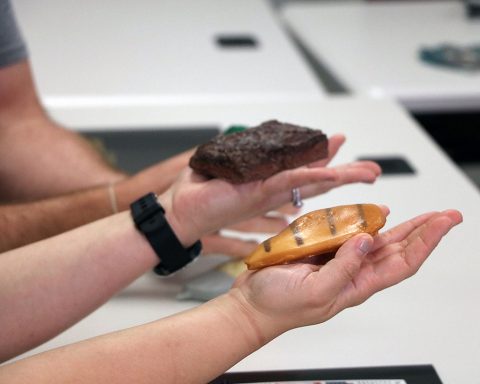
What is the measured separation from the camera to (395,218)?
1.05 m

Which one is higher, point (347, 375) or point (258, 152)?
point (258, 152)

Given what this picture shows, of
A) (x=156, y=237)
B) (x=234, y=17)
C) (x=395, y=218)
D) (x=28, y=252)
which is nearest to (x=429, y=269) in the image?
(x=395, y=218)

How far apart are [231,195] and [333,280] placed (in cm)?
26

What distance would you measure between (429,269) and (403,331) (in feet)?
0.51

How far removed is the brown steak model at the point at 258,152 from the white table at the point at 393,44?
0.84m

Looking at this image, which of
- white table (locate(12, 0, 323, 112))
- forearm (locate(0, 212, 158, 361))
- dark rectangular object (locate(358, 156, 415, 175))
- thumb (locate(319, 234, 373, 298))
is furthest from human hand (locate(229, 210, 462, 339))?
white table (locate(12, 0, 323, 112))

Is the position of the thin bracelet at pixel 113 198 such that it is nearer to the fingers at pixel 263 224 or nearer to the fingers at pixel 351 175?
the fingers at pixel 263 224

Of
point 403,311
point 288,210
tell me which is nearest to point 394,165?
point 288,210

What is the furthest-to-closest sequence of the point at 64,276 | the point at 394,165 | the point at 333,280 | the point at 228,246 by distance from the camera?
the point at 394,165
the point at 228,246
the point at 64,276
the point at 333,280

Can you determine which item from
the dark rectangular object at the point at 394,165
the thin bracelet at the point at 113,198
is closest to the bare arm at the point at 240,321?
the thin bracelet at the point at 113,198

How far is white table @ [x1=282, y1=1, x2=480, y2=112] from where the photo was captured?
1.76 m

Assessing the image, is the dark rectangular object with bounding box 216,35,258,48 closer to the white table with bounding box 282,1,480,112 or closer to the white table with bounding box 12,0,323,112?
the white table with bounding box 12,0,323,112

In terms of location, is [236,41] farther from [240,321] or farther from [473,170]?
[240,321]

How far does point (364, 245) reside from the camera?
712 mm
